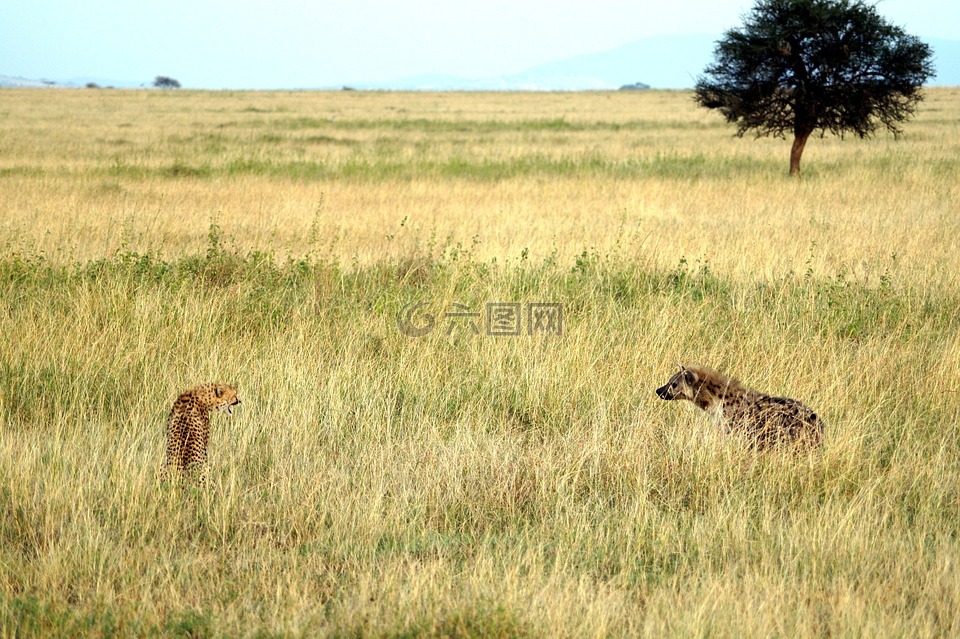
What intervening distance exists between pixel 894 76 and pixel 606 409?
17953 millimetres

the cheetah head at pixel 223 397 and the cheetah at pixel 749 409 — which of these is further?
the cheetah at pixel 749 409

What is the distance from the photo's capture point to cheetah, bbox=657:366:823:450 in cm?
481

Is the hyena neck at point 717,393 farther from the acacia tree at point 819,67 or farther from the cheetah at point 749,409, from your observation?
the acacia tree at point 819,67

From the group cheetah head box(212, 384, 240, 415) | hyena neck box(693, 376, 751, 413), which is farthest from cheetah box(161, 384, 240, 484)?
hyena neck box(693, 376, 751, 413)

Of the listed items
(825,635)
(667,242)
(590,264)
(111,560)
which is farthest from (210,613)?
(667,242)

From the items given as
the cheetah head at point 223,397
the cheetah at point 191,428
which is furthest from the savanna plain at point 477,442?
the cheetah head at point 223,397

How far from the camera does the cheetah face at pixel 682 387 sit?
210 inches

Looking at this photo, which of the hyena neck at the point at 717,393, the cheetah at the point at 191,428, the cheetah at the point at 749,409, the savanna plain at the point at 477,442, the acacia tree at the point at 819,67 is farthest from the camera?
the acacia tree at the point at 819,67

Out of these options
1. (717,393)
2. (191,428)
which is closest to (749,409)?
(717,393)

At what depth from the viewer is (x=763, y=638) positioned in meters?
3.09

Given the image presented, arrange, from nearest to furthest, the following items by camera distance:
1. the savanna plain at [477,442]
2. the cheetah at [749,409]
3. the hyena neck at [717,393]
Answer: the savanna plain at [477,442]
the cheetah at [749,409]
the hyena neck at [717,393]

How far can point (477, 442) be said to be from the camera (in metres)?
4.98

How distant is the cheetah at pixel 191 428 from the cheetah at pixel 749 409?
8.95ft

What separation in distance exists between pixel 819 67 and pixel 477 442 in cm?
1848
